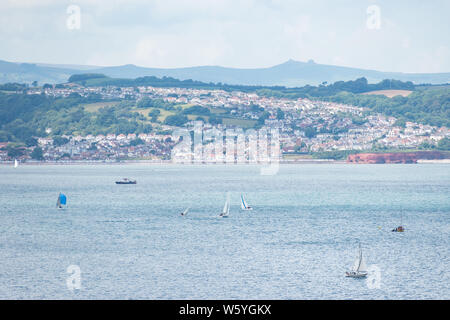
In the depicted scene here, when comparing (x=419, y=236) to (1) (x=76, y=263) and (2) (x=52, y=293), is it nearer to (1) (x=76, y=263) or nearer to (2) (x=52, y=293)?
(1) (x=76, y=263)

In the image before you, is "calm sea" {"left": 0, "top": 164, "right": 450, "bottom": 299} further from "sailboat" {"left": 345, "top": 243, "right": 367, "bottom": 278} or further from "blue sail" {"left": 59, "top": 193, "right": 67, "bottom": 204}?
"blue sail" {"left": 59, "top": 193, "right": 67, "bottom": 204}

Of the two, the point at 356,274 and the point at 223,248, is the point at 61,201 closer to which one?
the point at 223,248

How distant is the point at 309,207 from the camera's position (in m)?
103

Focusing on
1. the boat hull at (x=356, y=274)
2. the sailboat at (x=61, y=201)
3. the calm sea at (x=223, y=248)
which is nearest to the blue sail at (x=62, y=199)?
the sailboat at (x=61, y=201)

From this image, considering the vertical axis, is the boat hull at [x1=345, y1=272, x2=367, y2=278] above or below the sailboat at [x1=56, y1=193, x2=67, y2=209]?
above

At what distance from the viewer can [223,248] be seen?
64.0 m

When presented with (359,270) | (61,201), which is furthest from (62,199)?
(359,270)

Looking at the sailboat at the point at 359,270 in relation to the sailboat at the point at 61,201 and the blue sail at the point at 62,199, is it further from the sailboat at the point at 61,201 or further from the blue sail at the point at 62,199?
the blue sail at the point at 62,199

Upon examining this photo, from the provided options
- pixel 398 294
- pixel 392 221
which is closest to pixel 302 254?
pixel 398 294

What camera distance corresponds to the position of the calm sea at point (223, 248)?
47.9 meters

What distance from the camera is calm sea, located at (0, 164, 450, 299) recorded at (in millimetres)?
47906

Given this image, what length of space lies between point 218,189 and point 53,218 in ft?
178

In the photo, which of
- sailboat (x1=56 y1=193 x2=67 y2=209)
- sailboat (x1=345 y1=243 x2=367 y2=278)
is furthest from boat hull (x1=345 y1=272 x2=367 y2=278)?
sailboat (x1=56 y1=193 x2=67 y2=209)

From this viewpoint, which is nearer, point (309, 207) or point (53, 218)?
point (53, 218)
